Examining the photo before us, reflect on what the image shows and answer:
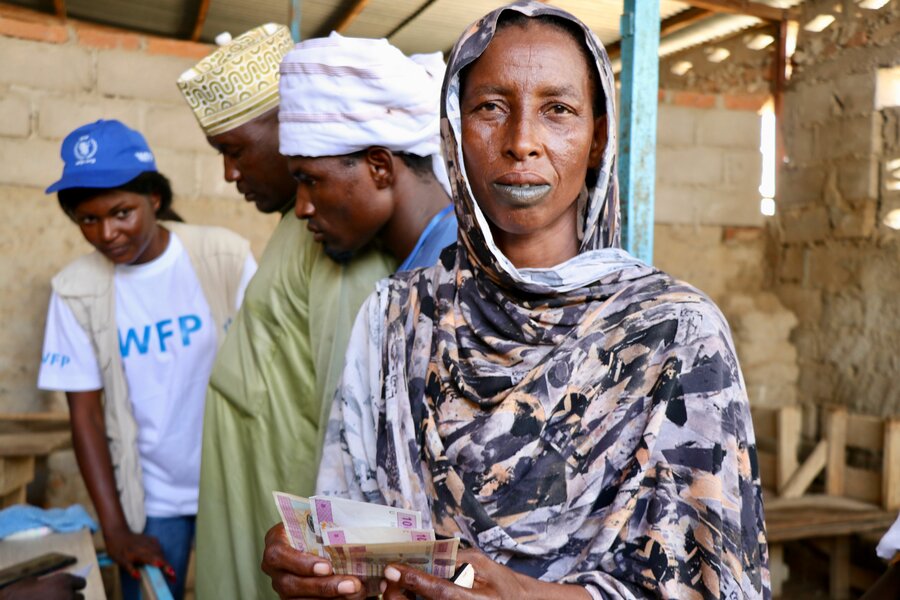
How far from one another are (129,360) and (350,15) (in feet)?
10.3

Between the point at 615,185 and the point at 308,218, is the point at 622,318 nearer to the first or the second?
the point at 615,185

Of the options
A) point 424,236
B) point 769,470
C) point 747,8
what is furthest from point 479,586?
point 747,8

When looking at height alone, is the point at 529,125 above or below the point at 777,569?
above

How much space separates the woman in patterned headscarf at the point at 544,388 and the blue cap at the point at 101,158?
1.47 metres

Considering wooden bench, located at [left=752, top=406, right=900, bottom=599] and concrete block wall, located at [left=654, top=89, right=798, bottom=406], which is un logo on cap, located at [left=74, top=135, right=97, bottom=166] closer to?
wooden bench, located at [left=752, top=406, right=900, bottom=599]

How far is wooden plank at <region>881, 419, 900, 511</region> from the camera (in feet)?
14.3

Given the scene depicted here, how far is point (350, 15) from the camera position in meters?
5.19

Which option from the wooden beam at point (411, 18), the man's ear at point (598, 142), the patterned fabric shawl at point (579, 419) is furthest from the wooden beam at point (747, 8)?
the patterned fabric shawl at point (579, 419)

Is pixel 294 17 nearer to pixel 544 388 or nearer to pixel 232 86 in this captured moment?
pixel 232 86

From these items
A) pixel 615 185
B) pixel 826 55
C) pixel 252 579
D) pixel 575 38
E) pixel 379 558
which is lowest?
pixel 252 579

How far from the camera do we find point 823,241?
5070 millimetres

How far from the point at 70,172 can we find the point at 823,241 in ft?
13.6

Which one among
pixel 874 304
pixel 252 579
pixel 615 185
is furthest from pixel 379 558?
pixel 874 304

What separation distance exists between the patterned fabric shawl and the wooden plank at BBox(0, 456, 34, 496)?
237cm
